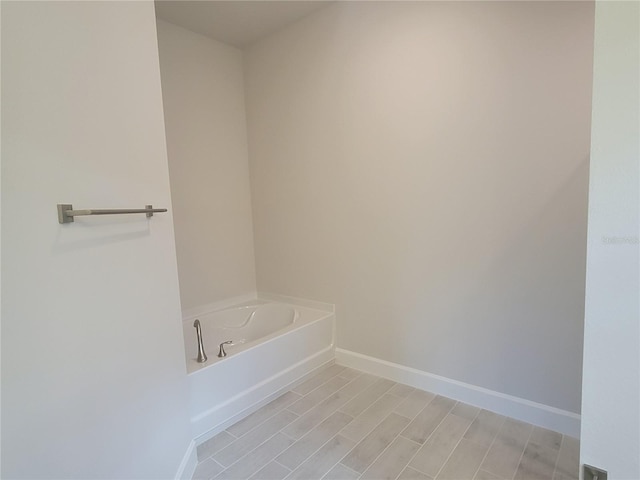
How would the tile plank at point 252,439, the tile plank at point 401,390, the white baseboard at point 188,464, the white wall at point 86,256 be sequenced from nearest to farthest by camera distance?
the white wall at point 86,256, the white baseboard at point 188,464, the tile plank at point 252,439, the tile plank at point 401,390

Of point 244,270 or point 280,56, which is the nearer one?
point 280,56

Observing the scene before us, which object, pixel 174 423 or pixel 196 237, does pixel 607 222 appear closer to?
pixel 174 423

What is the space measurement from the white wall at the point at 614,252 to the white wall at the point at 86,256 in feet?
4.44

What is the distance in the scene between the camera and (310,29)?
2.62 metres

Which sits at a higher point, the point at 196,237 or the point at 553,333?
the point at 196,237

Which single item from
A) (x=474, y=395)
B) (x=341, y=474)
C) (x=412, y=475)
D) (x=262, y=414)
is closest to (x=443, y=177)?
(x=474, y=395)

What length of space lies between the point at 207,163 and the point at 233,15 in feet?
3.78

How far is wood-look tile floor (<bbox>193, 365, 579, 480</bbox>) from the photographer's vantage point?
159cm

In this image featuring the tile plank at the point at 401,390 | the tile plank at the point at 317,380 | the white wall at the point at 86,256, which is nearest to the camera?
the white wall at the point at 86,256

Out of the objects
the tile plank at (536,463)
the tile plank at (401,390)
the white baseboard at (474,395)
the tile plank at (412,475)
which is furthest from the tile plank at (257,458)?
the tile plank at (536,463)

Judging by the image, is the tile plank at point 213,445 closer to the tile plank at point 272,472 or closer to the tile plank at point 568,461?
the tile plank at point 272,472

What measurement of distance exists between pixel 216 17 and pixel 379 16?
4.07 feet

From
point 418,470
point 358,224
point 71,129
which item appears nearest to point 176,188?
point 358,224

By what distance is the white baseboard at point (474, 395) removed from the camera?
1.83 metres
